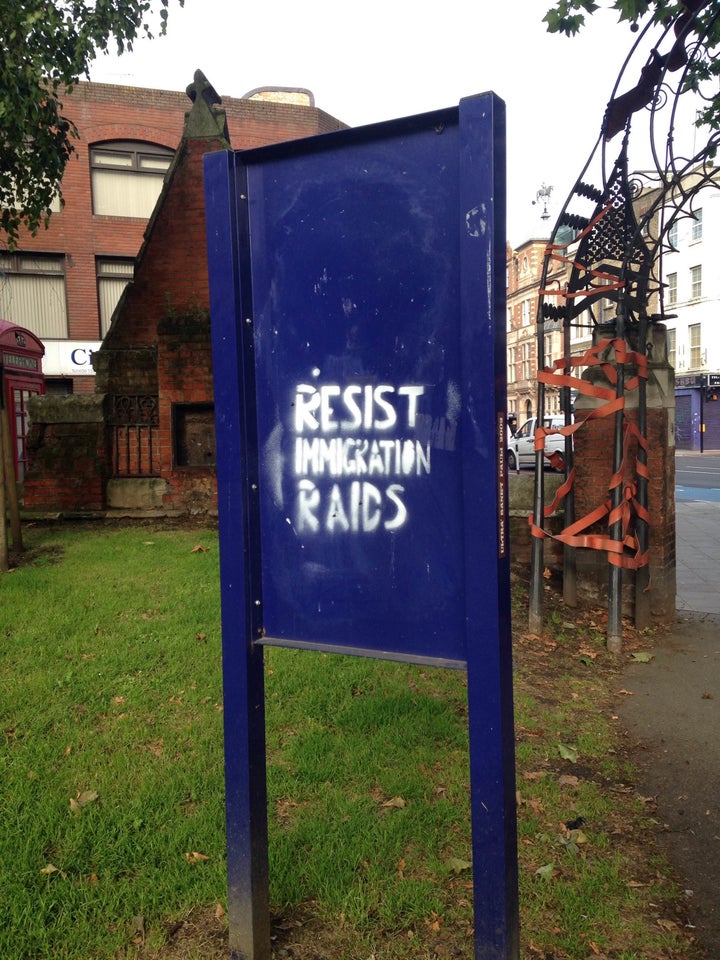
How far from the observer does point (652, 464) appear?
19.3ft

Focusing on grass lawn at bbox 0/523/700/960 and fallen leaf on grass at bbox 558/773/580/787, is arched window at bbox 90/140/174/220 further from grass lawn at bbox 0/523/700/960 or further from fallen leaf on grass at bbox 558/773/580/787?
fallen leaf on grass at bbox 558/773/580/787

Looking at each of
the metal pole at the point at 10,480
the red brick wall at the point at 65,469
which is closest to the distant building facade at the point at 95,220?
the red brick wall at the point at 65,469

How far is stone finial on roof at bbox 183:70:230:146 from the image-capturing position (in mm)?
9469

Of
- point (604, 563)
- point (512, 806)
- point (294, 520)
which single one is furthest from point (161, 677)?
point (604, 563)

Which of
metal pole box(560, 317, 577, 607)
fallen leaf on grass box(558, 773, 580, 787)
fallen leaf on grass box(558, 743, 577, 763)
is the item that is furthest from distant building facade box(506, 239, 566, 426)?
fallen leaf on grass box(558, 773, 580, 787)

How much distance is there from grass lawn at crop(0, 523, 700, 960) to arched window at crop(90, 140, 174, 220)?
23363 mm

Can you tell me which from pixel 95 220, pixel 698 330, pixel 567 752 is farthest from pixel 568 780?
pixel 698 330

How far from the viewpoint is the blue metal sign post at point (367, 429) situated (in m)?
1.92

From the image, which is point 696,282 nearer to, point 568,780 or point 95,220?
point 95,220

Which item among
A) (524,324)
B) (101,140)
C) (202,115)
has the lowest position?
(202,115)

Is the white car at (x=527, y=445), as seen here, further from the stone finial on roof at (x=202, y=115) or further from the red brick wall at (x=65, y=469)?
the red brick wall at (x=65, y=469)

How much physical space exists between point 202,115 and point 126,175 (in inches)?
696

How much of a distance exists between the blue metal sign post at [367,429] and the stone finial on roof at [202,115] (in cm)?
823

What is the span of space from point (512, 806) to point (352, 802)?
1.27 metres
